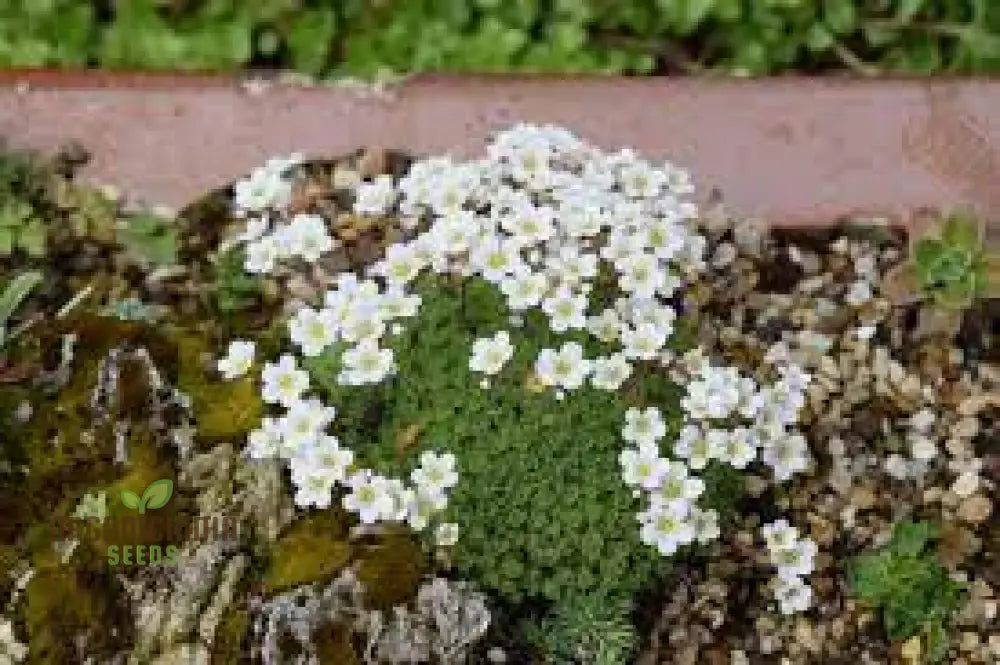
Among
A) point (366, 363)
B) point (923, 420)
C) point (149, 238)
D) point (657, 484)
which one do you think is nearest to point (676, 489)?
point (657, 484)

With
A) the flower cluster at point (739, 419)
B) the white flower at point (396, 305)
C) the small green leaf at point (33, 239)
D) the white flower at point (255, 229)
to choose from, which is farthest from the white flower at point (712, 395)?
the small green leaf at point (33, 239)

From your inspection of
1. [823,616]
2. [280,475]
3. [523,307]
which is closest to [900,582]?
[823,616]

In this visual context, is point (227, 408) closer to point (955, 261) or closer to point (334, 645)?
point (334, 645)

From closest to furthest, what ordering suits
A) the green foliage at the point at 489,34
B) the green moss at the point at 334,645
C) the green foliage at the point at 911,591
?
the green moss at the point at 334,645 < the green foliage at the point at 911,591 < the green foliage at the point at 489,34

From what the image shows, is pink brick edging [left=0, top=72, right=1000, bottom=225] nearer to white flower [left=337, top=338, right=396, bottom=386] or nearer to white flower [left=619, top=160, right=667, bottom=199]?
white flower [left=619, top=160, right=667, bottom=199]

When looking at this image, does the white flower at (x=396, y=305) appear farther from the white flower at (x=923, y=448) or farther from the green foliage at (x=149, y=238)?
the white flower at (x=923, y=448)
